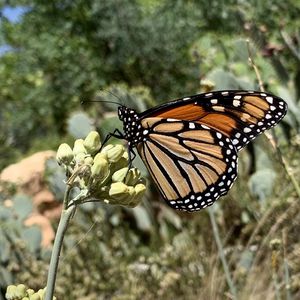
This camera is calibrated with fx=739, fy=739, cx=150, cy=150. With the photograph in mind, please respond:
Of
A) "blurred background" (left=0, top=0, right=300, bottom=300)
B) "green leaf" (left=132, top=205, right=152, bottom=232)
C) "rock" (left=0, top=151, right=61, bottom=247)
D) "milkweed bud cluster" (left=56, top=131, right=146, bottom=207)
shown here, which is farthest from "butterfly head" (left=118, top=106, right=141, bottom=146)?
"rock" (left=0, top=151, right=61, bottom=247)

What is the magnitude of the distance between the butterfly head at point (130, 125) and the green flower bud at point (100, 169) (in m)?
1.02

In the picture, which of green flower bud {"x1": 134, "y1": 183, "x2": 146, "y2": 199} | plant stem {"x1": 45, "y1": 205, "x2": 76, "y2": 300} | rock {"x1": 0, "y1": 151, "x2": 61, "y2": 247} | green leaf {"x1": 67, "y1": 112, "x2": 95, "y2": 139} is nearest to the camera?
plant stem {"x1": 45, "y1": 205, "x2": 76, "y2": 300}

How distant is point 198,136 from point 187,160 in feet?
0.37

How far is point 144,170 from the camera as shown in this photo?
12.3ft

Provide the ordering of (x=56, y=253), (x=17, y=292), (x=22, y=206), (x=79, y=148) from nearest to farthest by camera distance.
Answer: (x=56, y=253) < (x=17, y=292) < (x=79, y=148) < (x=22, y=206)

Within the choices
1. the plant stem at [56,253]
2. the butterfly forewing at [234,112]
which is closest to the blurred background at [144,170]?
the butterfly forewing at [234,112]

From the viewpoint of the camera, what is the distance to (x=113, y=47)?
7.89 meters

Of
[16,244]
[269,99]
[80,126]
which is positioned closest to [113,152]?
[269,99]

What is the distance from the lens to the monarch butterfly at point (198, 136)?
224 cm

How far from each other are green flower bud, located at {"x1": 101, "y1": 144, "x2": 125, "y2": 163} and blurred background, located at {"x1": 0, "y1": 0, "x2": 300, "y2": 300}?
0.76 feet

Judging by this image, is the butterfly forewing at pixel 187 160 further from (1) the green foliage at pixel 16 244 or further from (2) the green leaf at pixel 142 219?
(2) the green leaf at pixel 142 219

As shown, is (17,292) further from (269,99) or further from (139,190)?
(269,99)

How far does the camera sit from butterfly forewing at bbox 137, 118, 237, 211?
2.31 metres

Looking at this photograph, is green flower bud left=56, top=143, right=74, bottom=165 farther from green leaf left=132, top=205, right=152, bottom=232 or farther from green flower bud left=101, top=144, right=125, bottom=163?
green leaf left=132, top=205, right=152, bottom=232
